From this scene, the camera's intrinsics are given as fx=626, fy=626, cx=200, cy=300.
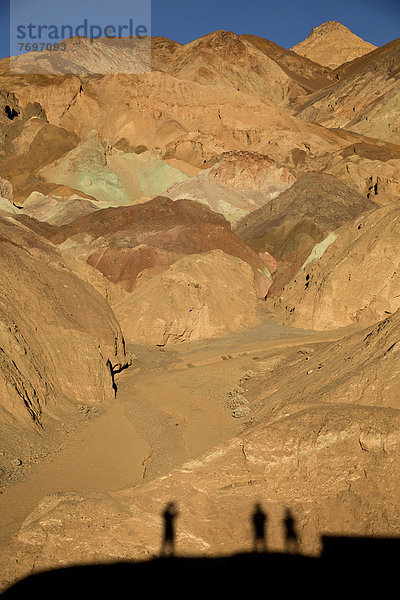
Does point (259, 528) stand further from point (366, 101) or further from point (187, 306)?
point (366, 101)

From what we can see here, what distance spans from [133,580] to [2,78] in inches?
3186

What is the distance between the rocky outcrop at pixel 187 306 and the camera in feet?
73.0

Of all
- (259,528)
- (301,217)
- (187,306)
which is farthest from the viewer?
(301,217)

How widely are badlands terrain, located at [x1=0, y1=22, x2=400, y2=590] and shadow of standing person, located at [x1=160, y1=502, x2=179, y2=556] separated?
8 centimetres

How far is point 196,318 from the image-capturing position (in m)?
23.2

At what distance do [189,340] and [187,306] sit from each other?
1264 mm

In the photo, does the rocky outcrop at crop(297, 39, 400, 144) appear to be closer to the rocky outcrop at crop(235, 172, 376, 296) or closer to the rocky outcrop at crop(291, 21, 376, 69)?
the rocky outcrop at crop(291, 21, 376, 69)

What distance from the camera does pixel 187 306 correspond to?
75.4 ft

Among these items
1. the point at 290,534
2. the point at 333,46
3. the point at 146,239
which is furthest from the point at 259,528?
the point at 333,46

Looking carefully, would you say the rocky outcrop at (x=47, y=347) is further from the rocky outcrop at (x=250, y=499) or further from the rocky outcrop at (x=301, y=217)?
the rocky outcrop at (x=301, y=217)

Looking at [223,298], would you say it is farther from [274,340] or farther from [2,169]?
[2,169]

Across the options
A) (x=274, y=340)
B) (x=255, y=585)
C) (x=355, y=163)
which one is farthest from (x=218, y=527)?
(x=355, y=163)

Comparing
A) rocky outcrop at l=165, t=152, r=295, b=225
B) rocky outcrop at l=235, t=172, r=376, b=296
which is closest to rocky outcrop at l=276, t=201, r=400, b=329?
rocky outcrop at l=235, t=172, r=376, b=296

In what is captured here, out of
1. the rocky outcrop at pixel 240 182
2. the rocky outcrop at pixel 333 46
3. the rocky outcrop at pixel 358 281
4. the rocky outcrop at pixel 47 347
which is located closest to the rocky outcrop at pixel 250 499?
the rocky outcrop at pixel 47 347
